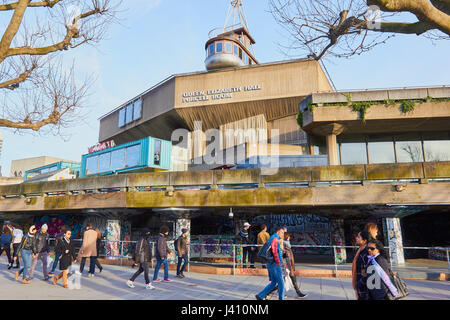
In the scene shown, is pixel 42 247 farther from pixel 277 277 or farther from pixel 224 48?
pixel 224 48

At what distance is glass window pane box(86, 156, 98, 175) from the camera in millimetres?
27644

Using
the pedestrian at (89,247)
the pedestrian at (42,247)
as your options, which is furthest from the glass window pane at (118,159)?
the pedestrian at (42,247)

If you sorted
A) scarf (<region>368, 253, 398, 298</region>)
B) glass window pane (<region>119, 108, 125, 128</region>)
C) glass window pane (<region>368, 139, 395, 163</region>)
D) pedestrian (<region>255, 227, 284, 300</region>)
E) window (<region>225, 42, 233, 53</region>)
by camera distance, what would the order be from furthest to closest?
glass window pane (<region>119, 108, 125, 128</region>) < window (<region>225, 42, 233, 53</region>) < glass window pane (<region>368, 139, 395, 163</region>) < pedestrian (<region>255, 227, 284, 300</region>) < scarf (<region>368, 253, 398, 298</region>)

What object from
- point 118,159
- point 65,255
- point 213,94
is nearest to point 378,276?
point 65,255

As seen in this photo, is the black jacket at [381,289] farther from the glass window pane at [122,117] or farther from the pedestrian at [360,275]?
the glass window pane at [122,117]

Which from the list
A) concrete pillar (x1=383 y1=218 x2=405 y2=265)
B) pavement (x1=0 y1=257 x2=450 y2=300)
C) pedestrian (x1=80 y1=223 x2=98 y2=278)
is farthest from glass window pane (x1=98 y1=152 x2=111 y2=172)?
concrete pillar (x1=383 y1=218 x2=405 y2=265)

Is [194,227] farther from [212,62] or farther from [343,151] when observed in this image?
[212,62]

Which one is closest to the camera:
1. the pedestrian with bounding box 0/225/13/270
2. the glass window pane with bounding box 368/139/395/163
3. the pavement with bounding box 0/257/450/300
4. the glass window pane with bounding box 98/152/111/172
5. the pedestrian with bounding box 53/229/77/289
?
the pavement with bounding box 0/257/450/300

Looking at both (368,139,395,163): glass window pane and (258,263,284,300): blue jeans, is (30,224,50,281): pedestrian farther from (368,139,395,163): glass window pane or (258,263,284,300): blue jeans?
(368,139,395,163): glass window pane

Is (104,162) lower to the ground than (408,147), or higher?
lower

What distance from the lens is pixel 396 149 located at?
25.0 m

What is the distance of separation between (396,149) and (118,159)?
73.2 ft

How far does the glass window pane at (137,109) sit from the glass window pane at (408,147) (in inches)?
1122

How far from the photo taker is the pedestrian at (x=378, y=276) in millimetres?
4547
